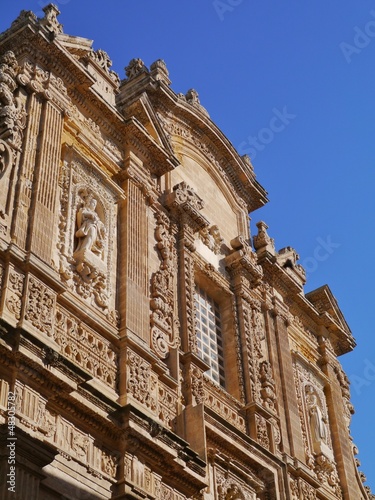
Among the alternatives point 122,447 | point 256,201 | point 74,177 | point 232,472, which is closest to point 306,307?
point 256,201

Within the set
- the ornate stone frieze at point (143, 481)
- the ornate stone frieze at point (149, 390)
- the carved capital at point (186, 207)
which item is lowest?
the ornate stone frieze at point (143, 481)

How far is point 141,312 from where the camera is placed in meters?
16.9

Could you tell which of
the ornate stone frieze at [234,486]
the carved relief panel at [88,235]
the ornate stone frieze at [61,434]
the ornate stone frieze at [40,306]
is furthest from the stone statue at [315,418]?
the ornate stone frieze at [40,306]

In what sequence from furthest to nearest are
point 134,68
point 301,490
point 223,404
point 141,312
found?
point 134,68
point 301,490
point 223,404
point 141,312

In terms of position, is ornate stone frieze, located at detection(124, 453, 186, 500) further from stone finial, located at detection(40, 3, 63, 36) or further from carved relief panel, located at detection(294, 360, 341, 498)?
stone finial, located at detection(40, 3, 63, 36)

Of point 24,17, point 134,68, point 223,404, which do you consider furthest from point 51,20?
point 223,404

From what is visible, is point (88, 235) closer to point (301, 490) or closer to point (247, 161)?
point (301, 490)

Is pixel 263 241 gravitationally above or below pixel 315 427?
above

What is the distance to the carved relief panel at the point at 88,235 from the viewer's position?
16.1m

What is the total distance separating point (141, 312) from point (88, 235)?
164 centimetres

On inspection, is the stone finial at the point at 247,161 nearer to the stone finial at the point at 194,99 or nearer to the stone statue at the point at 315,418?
the stone finial at the point at 194,99

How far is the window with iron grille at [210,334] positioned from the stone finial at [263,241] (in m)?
3.13

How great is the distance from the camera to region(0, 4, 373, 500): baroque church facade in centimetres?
1383

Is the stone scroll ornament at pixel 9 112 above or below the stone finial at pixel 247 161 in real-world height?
below
